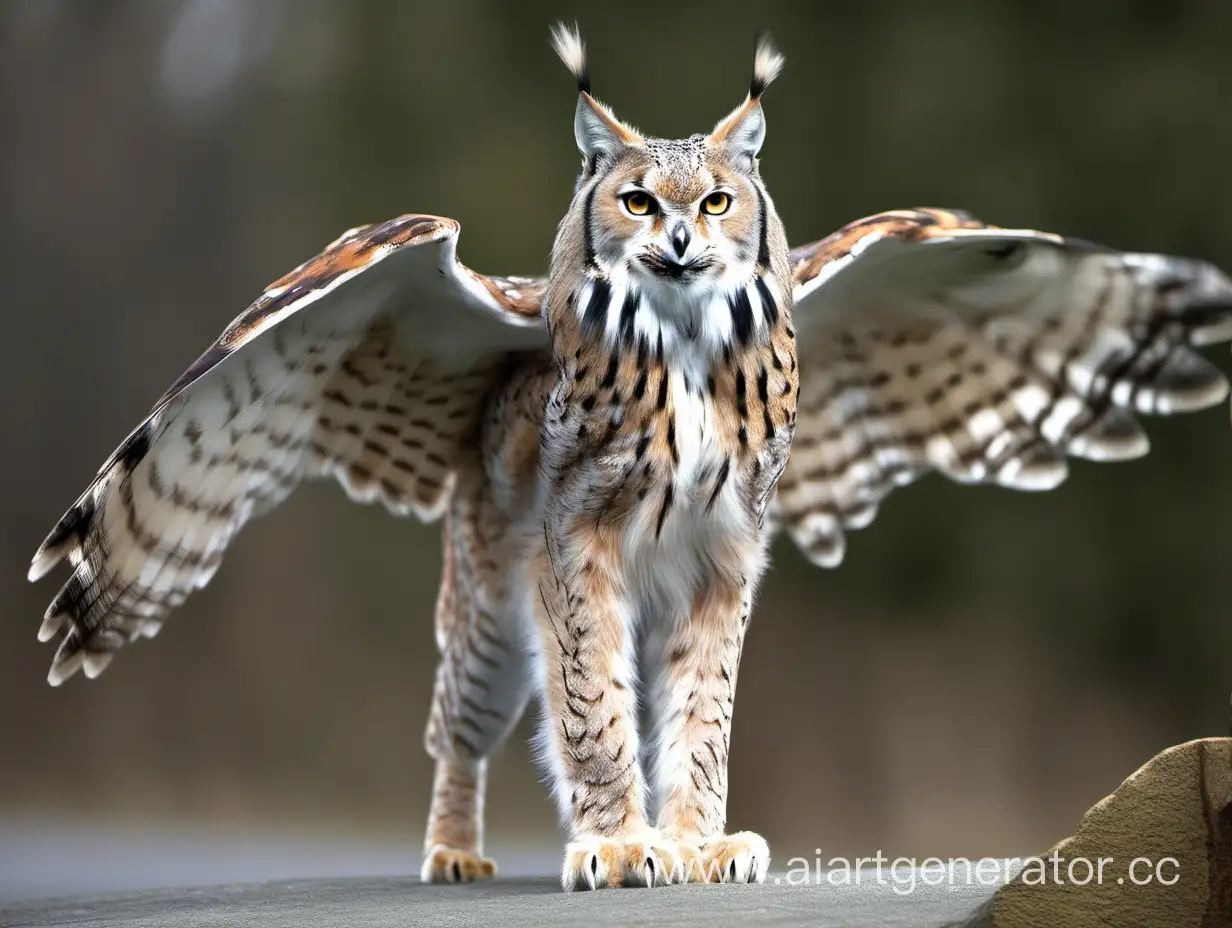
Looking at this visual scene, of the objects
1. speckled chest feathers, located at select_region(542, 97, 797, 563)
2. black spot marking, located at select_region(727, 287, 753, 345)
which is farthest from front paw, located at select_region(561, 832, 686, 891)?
black spot marking, located at select_region(727, 287, 753, 345)

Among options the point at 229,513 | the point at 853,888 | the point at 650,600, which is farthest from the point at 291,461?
the point at 853,888

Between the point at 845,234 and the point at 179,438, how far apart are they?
1.33m

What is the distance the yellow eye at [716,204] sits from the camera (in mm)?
2471

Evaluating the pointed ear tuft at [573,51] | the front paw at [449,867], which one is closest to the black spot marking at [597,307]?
the pointed ear tuft at [573,51]

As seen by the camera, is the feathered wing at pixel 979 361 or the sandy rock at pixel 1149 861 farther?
the feathered wing at pixel 979 361

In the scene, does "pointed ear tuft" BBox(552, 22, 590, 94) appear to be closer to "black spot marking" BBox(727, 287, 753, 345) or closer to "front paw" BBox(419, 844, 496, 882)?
"black spot marking" BBox(727, 287, 753, 345)

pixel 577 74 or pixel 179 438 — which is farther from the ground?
pixel 577 74

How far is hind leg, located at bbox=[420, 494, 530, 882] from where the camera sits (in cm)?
310

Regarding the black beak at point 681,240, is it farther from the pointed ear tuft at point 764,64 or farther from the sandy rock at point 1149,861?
the sandy rock at point 1149,861

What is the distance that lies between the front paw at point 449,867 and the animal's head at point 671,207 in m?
1.38

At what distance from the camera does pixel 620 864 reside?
2396 millimetres

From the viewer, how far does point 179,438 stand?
2697mm

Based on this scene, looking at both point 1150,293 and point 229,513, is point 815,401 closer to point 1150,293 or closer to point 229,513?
point 1150,293

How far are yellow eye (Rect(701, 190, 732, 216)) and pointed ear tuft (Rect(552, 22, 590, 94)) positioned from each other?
35 centimetres
